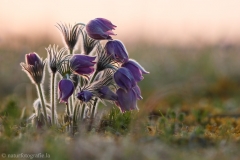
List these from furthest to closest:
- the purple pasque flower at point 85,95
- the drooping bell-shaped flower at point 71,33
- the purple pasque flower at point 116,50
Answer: the drooping bell-shaped flower at point 71,33
the purple pasque flower at point 116,50
the purple pasque flower at point 85,95

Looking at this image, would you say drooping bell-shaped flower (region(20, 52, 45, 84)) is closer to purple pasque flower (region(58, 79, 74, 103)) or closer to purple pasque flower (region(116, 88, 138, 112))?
purple pasque flower (region(58, 79, 74, 103))

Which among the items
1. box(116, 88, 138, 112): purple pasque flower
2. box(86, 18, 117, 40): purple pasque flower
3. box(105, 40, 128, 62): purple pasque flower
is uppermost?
box(86, 18, 117, 40): purple pasque flower

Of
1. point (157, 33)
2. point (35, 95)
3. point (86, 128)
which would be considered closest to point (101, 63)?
point (86, 128)

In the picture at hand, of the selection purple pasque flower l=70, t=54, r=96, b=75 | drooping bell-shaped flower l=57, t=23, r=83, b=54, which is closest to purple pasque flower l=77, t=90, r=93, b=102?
purple pasque flower l=70, t=54, r=96, b=75

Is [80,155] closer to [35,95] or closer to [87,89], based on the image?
[87,89]

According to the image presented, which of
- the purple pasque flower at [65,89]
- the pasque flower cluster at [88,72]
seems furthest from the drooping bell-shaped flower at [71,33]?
the purple pasque flower at [65,89]

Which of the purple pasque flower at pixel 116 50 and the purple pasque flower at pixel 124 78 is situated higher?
the purple pasque flower at pixel 116 50

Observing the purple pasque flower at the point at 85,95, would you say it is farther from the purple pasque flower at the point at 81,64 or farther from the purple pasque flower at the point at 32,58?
the purple pasque flower at the point at 32,58
